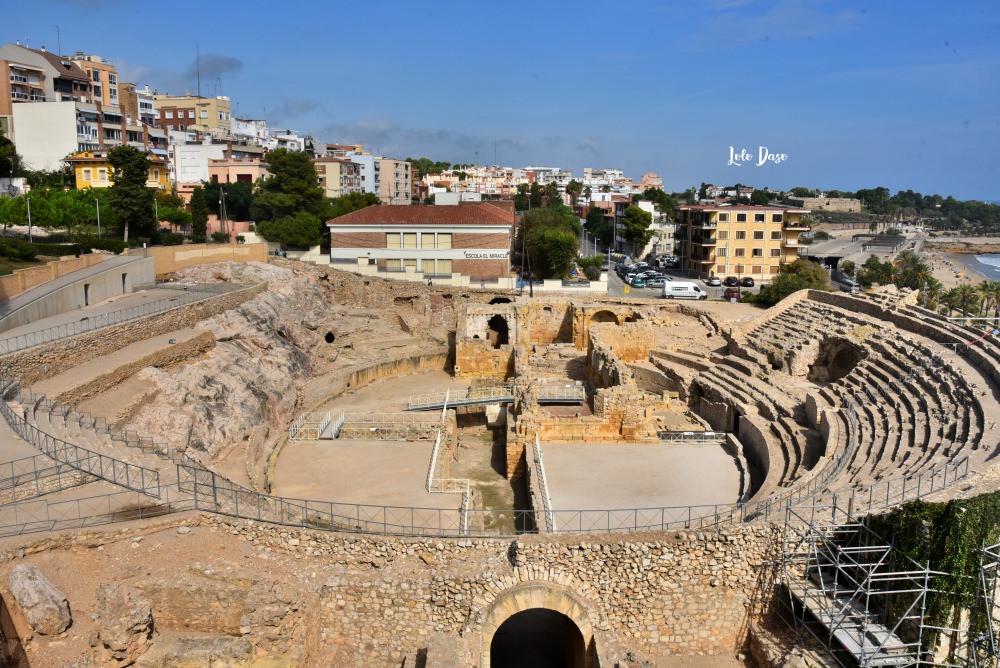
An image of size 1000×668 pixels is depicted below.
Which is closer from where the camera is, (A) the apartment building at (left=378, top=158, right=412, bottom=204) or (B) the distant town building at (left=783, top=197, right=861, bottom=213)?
(A) the apartment building at (left=378, top=158, right=412, bottom=204)

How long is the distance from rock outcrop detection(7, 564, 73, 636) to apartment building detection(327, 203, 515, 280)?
32.4m

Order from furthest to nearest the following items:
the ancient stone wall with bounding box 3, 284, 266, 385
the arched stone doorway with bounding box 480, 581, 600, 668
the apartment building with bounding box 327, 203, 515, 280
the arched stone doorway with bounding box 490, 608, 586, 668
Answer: the apartment building with bounding box 327, 203, 515, 280 < the ancient stone wall with bounding box 3, 284, 266, 385 < the arched stone doorway with bounding box 490, 608, 586, 668 < the arched stone doorway with bounding box 480, 581, 600, 668

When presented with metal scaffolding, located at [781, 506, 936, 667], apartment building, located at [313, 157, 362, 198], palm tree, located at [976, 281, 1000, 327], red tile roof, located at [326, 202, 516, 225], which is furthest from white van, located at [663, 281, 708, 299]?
apartment building, located at [313, 157, 362, 198]

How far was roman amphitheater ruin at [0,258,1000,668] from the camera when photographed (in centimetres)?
1250

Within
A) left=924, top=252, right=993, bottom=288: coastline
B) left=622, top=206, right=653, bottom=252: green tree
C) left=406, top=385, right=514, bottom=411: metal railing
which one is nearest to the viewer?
left=406, top=385, right=514, bottom=411: metal railing

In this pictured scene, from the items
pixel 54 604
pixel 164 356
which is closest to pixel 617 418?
pixel 164 356

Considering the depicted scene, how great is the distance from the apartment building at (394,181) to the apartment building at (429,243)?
40413mm

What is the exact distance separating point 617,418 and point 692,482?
12.5 feet

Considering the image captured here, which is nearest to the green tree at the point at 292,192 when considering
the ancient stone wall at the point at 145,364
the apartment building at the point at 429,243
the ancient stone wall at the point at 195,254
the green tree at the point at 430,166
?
the apartment building at the point at 429,243

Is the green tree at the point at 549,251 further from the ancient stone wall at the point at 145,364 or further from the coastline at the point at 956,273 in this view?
the coastline at the point at 956,273

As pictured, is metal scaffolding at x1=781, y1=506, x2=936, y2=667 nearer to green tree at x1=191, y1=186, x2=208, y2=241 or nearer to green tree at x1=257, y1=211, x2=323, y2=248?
green tree at x1=257, y1=211, x2=323, y2=248

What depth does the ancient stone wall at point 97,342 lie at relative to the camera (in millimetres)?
20000

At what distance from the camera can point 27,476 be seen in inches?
562

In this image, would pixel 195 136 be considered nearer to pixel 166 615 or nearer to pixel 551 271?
pixel 551 271
